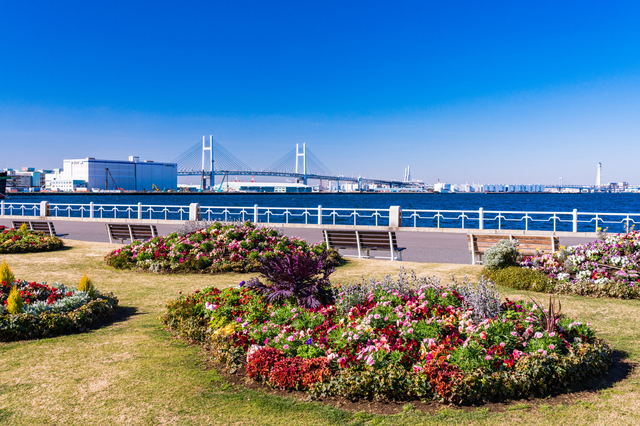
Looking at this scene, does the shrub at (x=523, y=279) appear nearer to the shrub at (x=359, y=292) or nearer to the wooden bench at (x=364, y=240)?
the shrub at (x=359, y=292)

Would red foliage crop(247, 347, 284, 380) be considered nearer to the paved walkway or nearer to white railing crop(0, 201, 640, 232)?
the paved walkway

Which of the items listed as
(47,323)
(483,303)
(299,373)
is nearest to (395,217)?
(483,303)

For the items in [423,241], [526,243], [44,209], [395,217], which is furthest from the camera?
[44,209]

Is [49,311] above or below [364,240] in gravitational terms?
below

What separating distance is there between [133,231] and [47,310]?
359 inches

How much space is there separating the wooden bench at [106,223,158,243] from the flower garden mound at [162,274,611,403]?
30.4ft

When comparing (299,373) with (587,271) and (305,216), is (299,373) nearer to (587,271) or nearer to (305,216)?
(587,271)

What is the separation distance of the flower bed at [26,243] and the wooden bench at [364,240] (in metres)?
7.77

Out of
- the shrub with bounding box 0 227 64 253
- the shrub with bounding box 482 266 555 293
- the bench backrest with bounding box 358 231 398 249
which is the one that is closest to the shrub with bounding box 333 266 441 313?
the shrub with bounding box 482 266 555 293

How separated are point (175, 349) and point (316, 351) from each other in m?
1.72

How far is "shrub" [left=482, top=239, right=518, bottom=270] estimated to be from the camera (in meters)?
8.88

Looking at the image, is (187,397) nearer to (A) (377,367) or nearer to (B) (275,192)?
(A) (377,367)

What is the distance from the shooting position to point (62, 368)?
4453mm

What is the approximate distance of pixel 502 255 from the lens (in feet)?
29.1
